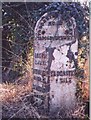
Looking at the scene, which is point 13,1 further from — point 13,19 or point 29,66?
point 29,66

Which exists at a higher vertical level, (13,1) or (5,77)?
(13,1)

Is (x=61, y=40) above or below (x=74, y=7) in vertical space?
below

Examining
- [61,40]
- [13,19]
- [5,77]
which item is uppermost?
[13,19]

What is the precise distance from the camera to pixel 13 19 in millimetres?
2611

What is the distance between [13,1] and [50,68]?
0.63m

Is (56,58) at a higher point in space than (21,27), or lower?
lower

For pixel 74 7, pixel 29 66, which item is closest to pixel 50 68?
pixel 29 66

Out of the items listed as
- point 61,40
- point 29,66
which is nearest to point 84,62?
point 61,40

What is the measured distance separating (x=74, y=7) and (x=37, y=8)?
0.30m

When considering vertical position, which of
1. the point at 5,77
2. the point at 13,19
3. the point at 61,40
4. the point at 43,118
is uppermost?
the point at 13,19

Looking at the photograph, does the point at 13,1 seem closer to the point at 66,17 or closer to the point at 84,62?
the point at 66,17

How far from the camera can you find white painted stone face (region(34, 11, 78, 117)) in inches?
103

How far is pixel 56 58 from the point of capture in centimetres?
261

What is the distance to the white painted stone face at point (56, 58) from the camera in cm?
260
